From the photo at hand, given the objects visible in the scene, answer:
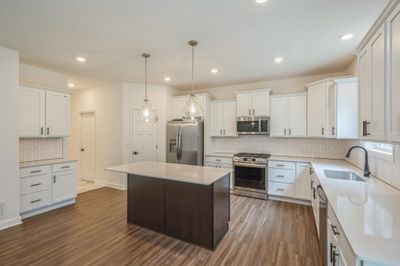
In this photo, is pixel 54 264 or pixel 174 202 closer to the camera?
pixel 54 264

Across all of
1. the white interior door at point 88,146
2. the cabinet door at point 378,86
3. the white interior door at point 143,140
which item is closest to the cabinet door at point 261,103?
the white interior door at point 143,140

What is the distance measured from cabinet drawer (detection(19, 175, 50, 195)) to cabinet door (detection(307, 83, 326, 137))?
5339 mm

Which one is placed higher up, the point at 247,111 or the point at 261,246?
the point at 247,111

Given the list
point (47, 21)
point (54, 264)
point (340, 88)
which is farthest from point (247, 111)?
point (54, 264)

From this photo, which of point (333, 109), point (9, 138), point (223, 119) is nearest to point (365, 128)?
point (333, 109)

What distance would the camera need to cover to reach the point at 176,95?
593 cm

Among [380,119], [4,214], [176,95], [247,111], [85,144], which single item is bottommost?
[4,214]

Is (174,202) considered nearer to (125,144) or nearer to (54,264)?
(54,264)

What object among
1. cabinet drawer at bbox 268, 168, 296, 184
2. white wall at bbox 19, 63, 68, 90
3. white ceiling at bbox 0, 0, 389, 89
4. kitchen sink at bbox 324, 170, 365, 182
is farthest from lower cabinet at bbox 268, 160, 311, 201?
white wall at bbox 19, 63, 68, 90

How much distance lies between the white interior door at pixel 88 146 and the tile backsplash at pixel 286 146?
3573 millimetres

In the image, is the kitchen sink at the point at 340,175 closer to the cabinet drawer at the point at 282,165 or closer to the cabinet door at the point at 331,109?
the cabinet door at the point at 331,109

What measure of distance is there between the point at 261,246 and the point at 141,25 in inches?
128

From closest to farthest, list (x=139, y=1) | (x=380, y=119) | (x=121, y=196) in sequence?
(x=380, y=119) < (x=139, y=1) < (x=121, y=196)

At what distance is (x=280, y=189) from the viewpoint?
13.8 ft
